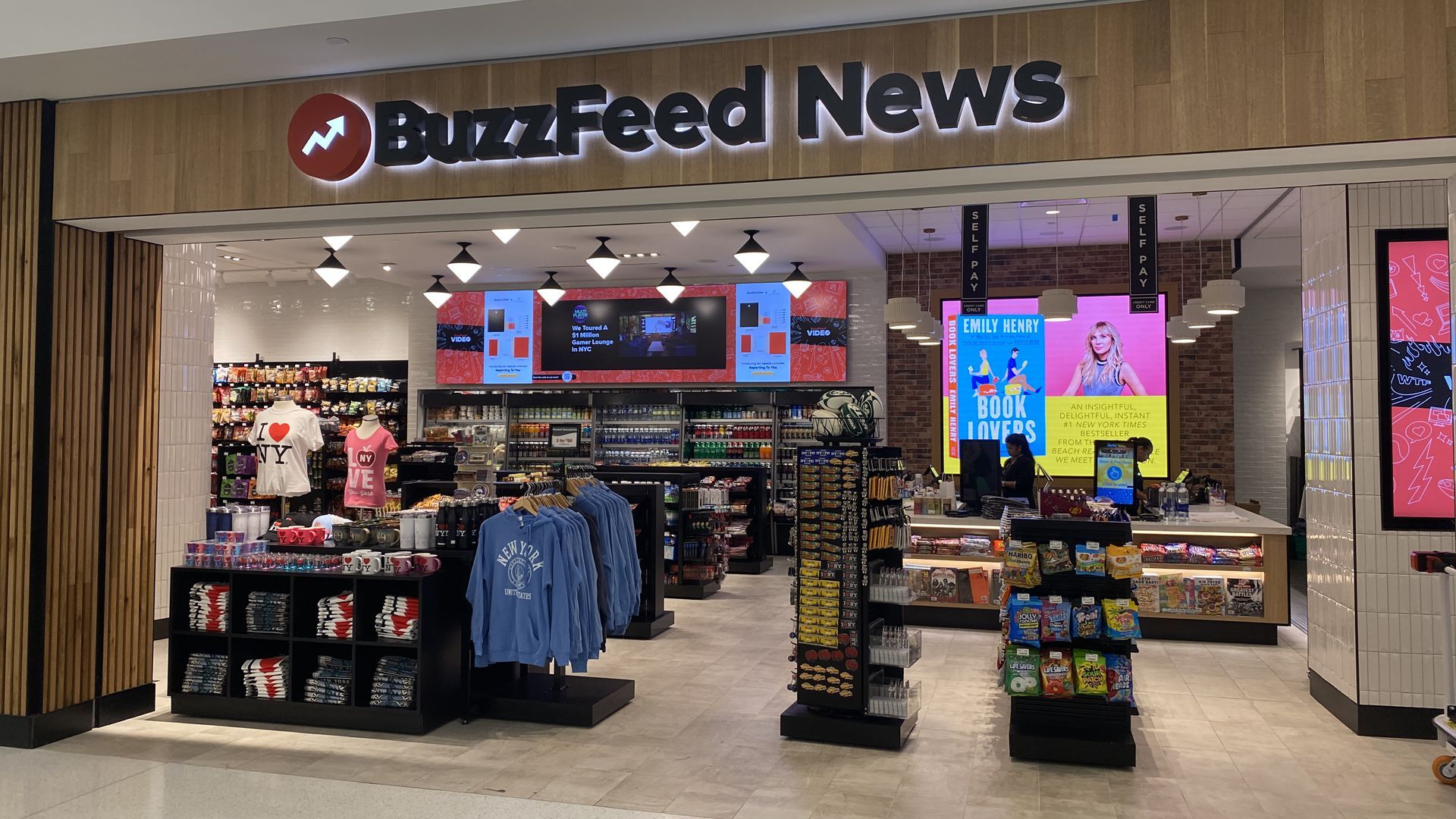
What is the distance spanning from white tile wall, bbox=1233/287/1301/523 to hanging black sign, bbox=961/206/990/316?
5.73 meters

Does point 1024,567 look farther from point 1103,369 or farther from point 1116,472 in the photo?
point 1103,369

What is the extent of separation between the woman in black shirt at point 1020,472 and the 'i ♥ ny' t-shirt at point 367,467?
684 centimetres

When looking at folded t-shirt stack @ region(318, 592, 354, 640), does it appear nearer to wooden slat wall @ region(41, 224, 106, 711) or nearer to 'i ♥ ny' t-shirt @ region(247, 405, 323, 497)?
wooden slat wall @ region(41, 224, 106, 711)

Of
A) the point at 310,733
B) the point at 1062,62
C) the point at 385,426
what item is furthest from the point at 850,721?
the point at 385,426

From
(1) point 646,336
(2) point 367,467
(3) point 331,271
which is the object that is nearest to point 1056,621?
(3) point 331,271

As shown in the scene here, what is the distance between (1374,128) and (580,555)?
4.20 meters

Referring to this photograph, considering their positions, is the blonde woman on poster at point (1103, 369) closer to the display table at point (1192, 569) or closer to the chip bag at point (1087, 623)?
the display table at point (1192, 569)

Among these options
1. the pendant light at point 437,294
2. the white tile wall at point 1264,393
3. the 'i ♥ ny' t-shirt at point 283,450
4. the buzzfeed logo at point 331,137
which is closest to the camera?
the buzzfeed logo at point 331,137

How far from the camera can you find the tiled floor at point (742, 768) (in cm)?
440

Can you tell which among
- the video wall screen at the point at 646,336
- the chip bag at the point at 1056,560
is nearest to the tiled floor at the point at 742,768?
the chip bag at the point at 1056,560

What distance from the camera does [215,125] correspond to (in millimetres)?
4992

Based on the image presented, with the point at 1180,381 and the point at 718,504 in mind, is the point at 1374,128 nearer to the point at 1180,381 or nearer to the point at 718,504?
the point at 718,504

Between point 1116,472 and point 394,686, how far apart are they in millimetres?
5665

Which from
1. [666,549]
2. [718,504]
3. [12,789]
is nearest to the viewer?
[12,789]
